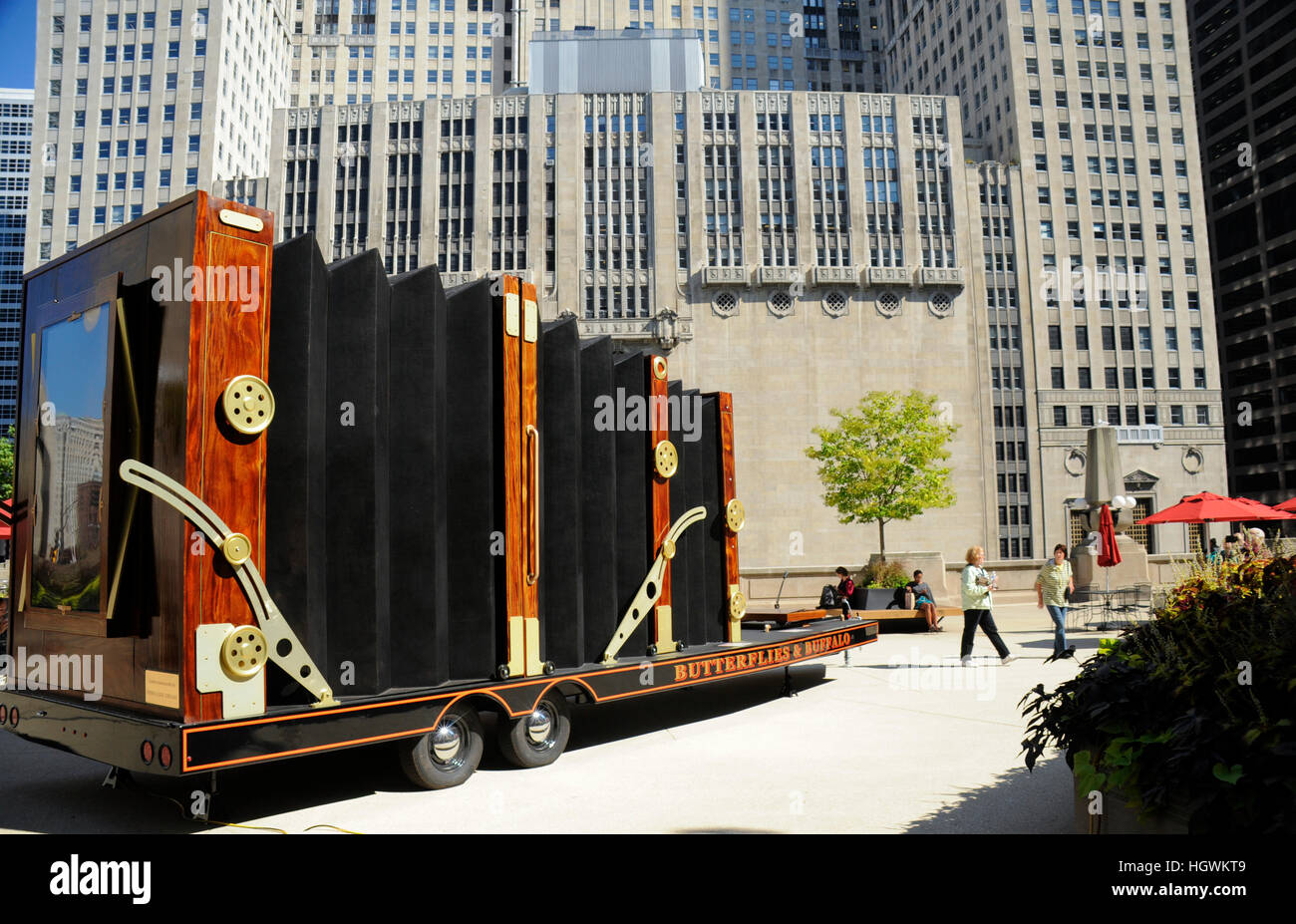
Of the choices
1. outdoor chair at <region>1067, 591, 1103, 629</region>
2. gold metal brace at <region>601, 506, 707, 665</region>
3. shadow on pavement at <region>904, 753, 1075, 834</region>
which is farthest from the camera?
outdoor chair at <region>1067, 591, 1103, 629</region>

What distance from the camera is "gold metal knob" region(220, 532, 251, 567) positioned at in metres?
5.64

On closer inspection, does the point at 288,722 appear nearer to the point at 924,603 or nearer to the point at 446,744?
the point at 446,744

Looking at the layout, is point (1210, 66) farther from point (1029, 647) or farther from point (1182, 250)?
point (1029, 647)

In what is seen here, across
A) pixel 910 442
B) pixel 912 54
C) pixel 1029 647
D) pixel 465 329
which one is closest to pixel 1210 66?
pixel 912 54

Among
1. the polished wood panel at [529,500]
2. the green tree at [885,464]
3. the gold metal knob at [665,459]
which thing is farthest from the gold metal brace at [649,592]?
the green tree at [885,464]

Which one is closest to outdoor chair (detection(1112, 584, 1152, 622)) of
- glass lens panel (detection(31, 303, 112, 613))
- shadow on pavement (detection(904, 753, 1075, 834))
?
shadow on pavement (detection(904, 753, 1075, 834))

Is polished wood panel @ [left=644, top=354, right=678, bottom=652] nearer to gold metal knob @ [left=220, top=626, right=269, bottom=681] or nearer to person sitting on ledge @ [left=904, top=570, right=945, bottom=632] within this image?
gold metal knob @ [left=220, top=626, right=269, bottom=681]

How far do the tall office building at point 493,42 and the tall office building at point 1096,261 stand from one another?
27.5m

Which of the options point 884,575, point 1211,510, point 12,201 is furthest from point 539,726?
point 12,201

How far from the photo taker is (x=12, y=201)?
10719 centimetres

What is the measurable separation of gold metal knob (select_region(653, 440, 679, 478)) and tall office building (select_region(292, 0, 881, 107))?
3559 inches

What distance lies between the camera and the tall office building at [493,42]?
9194 centimetres

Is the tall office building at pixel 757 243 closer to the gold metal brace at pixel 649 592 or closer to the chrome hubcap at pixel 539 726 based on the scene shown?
the gold metal brace at pixel 649 592
